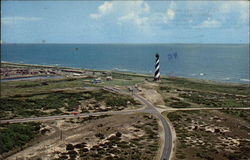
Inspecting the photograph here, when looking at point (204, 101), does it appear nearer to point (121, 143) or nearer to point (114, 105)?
point (114, 105)

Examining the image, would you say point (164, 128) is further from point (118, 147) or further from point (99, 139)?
point (99, 139)

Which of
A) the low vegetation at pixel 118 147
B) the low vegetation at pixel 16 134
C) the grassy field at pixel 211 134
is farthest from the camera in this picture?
Answer: the low vegetation at pixel 16 134

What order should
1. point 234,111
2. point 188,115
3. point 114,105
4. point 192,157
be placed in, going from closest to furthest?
point 192,157, point 188,115, point 234,111, point 114,105

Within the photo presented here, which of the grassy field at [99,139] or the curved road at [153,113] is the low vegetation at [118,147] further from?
the curved road at [153,113]

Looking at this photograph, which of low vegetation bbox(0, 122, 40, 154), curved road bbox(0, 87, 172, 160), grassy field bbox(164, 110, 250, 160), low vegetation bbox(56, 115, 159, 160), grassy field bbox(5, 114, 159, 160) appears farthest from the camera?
low vegetation bbox(0, 122, 40, 154)

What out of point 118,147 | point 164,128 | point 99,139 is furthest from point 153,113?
point 118,147

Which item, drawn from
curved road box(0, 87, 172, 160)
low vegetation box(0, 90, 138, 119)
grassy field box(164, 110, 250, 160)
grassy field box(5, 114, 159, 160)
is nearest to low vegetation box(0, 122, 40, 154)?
grassy field box(5, 114, 159, 160)

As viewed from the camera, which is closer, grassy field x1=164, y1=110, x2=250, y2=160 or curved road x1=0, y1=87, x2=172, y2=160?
grassy field x1=164, y1=110, x2=250, y2=160

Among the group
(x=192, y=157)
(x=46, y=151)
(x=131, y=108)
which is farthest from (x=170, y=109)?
(x=46, y=151)

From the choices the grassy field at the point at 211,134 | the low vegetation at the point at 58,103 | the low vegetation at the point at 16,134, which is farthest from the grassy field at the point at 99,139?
the low vegetation at the point at 58,103

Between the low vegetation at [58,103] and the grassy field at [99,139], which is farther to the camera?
the low vegetation at [58,103]

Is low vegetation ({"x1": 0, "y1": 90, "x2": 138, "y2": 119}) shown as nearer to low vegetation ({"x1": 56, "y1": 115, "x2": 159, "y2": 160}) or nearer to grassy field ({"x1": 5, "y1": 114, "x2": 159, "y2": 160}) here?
grassy field ({"x1": 5, "y1": 114, "x2": 159, "y2": 160})
